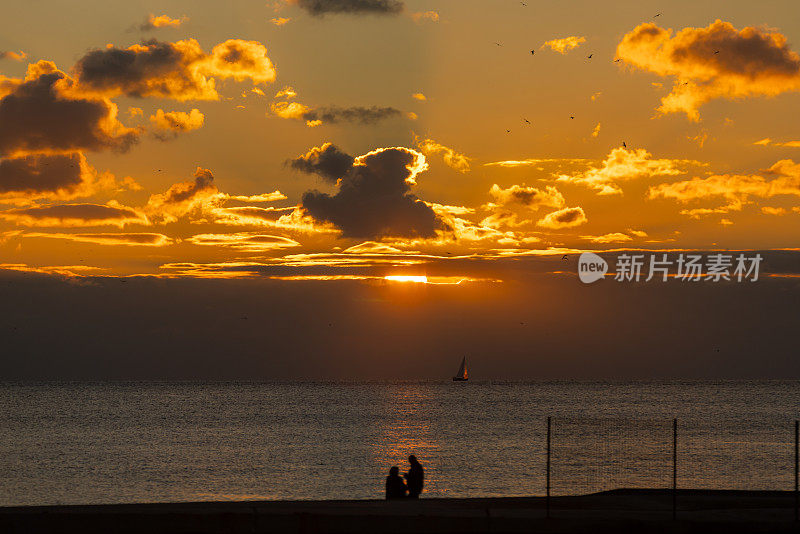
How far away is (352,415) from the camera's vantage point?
148 m

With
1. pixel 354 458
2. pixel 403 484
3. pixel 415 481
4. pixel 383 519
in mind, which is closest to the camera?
pixel 383 519

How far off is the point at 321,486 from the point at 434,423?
233 feet

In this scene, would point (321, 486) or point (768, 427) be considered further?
point (768, 427)

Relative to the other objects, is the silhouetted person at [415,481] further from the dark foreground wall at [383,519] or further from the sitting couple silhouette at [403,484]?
the dark foreground wall at [383,519]

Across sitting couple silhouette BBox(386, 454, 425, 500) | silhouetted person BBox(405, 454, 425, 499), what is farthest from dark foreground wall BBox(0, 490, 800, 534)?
silhouetted person BBox(405, 454, 425, 499)

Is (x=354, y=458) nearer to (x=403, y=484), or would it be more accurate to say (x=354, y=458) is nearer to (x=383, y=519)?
(x=403, y=484)

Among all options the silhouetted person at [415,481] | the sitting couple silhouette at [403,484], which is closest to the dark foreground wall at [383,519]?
the sitting couple silhouette at [403,484]

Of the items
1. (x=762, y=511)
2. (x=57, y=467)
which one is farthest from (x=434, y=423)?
(x=762, y=511)

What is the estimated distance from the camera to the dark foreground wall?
22.6m

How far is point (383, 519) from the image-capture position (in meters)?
23.1

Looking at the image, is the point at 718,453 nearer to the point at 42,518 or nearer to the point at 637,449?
the point at 637,449

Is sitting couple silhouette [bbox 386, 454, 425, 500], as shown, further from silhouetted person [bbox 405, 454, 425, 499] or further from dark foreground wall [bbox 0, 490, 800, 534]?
dark foreground wall [bbox 0, 490, 800, 534]

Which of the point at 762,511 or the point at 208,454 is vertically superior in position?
the point at 762,511

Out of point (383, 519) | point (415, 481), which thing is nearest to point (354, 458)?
point (415, 481)
